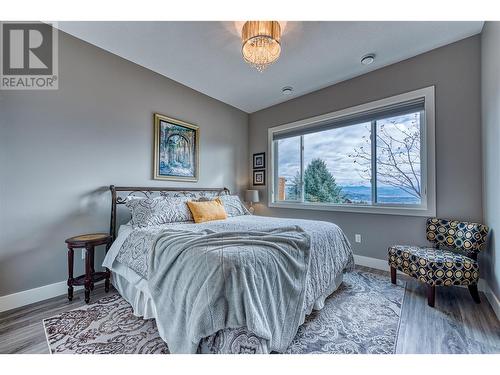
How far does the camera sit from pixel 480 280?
232cm

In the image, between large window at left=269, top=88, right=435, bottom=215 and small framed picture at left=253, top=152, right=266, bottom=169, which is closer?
large window at left=269, top=88, right=435, bottom=215

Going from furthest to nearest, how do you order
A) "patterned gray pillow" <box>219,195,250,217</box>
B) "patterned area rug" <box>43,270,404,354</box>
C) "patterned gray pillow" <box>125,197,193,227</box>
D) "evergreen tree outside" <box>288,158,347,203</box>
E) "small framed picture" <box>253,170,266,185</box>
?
"small framed picture" <box>253,170,266,185</box>, "evergreen tree outside" <box>288,158,347,203</box>, "patterned gray pillow" <box>219,195,250,217</box>, "patterned gray pillow" <box>125,197,193,227</box>, "patterned area rug" <box>43,270,404,354</box>

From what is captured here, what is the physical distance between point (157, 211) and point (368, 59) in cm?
324

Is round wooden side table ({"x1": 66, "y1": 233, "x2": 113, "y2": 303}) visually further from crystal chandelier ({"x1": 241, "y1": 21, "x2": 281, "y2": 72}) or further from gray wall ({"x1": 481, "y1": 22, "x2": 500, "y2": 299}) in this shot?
gray wall ({"x1": 481, "y1": 22, "x2": 500, "y2": 299})

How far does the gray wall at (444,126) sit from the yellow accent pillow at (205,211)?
197cm

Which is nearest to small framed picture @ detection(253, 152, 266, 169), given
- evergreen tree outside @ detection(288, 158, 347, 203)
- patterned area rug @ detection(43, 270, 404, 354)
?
evergreen tree outside @ detection(288, 158, 347, 203)

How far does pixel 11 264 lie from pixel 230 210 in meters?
2.37

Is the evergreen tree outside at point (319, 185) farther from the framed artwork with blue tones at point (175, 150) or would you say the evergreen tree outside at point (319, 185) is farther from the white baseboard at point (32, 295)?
the white baseboard at point (32, 295)

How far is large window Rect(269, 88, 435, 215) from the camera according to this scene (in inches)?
109

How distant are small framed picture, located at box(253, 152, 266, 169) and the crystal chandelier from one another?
241cm

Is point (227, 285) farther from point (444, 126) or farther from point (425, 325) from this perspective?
point (444, 126)

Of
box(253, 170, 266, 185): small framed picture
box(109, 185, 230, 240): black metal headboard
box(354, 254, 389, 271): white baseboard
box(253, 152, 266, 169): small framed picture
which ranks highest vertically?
box(253, 152, 266, 169): small framed picture

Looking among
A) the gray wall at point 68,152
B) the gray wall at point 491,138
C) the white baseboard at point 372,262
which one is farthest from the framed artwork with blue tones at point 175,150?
the gray wall at point 491,138
